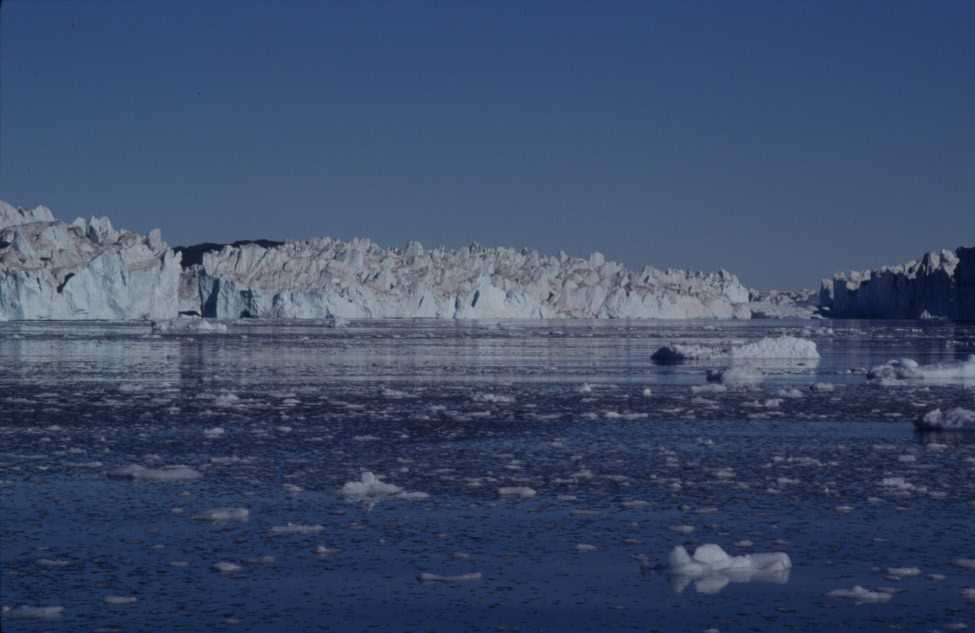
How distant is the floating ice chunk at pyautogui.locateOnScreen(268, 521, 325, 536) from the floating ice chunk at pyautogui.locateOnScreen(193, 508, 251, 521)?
459 millimetres

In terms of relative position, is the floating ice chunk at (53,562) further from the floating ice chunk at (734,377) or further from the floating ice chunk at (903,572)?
the floating ice chunk at (734,377)

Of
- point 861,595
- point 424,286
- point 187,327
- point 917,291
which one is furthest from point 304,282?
point 861,595

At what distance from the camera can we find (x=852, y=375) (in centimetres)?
2741

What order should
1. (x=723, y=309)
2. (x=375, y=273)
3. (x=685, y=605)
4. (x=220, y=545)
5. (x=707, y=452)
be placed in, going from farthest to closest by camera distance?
(x=723, y=309) → (x=375, y=273) → (x=707, y=452) → (x=220, y=545) → (x=685, y=605)

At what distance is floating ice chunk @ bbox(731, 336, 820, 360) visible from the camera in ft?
115

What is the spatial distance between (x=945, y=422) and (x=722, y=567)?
8646mm

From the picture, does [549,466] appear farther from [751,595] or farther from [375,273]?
[375,273]

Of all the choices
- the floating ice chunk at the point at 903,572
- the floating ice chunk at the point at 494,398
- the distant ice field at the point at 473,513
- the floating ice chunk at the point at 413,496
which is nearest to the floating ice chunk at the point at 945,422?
the distant ice field at the point at 473,513

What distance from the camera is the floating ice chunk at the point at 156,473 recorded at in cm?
1056

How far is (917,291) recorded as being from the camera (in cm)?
11981

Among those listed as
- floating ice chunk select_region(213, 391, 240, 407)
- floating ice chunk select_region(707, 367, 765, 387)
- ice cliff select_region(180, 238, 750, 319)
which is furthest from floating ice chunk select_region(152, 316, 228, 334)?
floating ice chunk select_region(213, 391, 240, 407)

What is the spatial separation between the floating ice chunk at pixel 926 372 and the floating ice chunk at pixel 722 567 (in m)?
17.9

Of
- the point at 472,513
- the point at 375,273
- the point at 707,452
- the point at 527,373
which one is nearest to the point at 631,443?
the point at 707,452

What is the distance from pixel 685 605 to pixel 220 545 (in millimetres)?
3190
